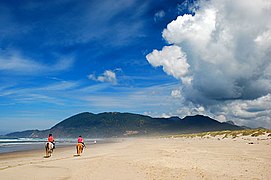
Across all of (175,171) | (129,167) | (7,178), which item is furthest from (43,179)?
(175,171)

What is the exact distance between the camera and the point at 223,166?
15445mm

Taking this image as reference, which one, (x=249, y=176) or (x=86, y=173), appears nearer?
(x=249, y=176)

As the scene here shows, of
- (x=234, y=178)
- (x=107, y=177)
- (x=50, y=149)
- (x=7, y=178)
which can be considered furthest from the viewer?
(x=50, y=149)

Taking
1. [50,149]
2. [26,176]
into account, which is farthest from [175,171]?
[50,149]

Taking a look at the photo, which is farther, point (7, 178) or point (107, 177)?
point (7, 178)

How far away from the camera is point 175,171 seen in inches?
561

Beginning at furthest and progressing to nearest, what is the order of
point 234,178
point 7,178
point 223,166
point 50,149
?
point 50,149, point 223,166, point 7,178, point 234,178

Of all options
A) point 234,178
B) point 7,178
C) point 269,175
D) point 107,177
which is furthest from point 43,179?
point 269,175

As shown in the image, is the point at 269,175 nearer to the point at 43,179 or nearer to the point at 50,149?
the point at 43,179

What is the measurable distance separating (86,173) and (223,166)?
24.9ft

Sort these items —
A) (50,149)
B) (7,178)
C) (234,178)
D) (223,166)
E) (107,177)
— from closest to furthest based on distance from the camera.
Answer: (234,178)
(107,177)
(7,178)
(223,166)
(50,149)

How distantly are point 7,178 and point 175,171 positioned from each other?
8780 mm

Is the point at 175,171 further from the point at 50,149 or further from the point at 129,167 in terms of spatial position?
the point at 50,149

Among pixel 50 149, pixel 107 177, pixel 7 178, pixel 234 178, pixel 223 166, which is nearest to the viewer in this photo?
pixel 234 178
